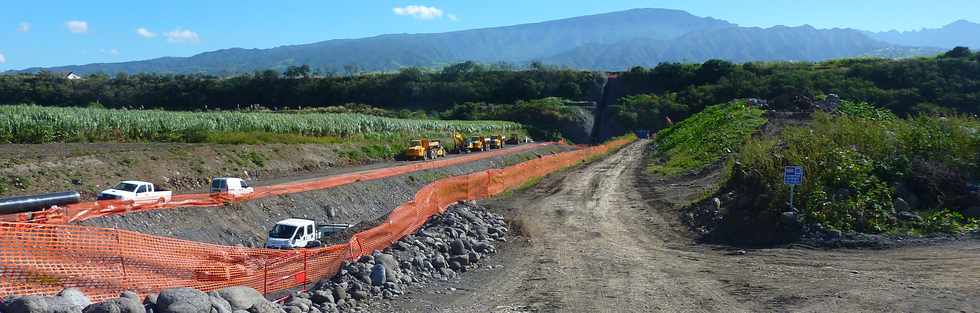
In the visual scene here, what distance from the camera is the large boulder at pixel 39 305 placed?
25.2 ft

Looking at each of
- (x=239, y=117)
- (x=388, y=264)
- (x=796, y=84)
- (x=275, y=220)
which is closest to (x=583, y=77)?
(x=796, y=84)

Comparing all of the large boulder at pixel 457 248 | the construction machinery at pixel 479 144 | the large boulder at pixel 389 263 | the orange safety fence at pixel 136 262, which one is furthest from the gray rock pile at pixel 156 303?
the construction machinery at pixel 479 144

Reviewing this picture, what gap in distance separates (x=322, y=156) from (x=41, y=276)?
36.3 m

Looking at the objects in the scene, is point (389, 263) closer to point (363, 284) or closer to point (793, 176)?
point (363, 284)

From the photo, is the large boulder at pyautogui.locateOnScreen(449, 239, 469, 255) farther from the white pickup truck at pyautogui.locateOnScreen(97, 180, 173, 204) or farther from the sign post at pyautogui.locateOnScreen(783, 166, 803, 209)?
the white pickup truck at pyautogui.locateOnScreen(97, 180, 173, 204)

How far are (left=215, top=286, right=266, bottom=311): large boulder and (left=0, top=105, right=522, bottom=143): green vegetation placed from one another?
3458 centimetres

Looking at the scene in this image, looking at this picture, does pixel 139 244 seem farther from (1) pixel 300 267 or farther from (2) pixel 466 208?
(2) pixel 466 208

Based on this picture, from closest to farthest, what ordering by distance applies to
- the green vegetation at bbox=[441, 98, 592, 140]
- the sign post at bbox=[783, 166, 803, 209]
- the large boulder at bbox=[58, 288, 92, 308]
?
the large boulder at bbox=[58, 288, 92, 308], the sign post at bbox=[783, 166, 803, 209], the green vegetation at bbox=[441, 98, 592, 140]

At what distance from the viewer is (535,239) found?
70.5 ft

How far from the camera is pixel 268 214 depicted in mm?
27469

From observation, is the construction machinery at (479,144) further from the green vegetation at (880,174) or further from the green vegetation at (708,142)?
the green vegetation at (880,174)

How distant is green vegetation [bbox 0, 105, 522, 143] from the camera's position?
39.9 meters

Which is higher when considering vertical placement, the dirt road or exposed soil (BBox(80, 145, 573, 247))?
the dirt road

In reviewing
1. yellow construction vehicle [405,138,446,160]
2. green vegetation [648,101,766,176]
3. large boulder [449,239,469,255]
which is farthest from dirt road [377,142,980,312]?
yellow construction vehicle [405,138,446,160]
